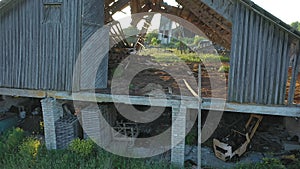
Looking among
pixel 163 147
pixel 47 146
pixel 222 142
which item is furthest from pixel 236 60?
pixel 47 146

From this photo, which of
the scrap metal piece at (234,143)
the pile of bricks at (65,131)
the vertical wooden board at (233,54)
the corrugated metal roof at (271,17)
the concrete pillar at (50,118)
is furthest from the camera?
the pile of bricks at (65,131)

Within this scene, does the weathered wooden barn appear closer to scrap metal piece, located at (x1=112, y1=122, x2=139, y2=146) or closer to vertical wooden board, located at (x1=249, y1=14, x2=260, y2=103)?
vertical wooden board, located at (x1=249, y1=14, x2=260, y2=103)

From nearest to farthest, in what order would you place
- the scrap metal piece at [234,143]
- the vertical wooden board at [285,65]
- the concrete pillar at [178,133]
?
the vertical wooden board at [285,65], the concrete pillar at [178,133], the scrap metal piece at [234,143]

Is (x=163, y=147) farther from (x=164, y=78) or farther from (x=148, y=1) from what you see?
(x=148, y=1)

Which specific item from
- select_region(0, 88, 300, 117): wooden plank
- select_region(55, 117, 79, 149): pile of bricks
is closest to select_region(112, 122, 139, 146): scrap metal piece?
select_region(55, 117, 79, 149): pile of bricks

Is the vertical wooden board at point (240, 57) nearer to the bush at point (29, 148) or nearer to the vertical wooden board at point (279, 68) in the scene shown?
the vertical wooden board at point (279, 68)

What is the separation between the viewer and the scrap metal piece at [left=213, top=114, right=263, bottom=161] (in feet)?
28.8

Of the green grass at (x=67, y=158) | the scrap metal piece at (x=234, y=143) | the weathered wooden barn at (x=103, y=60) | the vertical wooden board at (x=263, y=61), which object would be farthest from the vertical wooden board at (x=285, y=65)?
the green grass at (x=67, y=158)

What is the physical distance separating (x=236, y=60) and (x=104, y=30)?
5107 millimetres

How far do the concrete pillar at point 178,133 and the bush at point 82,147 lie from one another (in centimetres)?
283

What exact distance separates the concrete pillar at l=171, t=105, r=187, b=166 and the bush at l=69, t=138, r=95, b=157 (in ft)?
9.27

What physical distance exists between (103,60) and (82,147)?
10.6 ft

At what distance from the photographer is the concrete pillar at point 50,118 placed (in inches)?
353

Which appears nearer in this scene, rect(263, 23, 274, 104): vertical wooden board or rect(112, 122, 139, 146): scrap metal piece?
rect(263, 23, 274, 104): vertical wooden board
